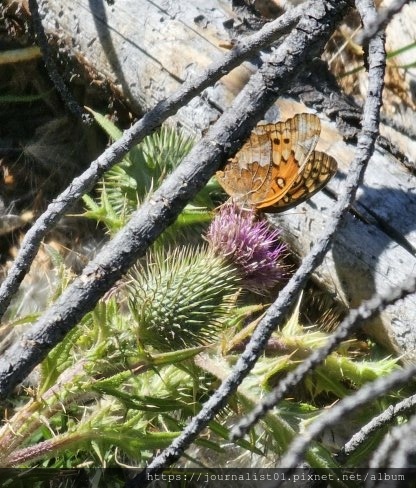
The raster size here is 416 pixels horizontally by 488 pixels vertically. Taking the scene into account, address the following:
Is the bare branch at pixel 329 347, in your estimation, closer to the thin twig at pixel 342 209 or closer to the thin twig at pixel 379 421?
the thin twig at pixel 342 209

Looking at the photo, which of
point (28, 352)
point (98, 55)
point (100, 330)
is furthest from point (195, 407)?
point (98, 55)

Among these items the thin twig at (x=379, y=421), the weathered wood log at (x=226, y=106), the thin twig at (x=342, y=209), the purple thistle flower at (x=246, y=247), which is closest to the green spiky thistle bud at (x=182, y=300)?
the purple thistle flower at (x=246, y=247)

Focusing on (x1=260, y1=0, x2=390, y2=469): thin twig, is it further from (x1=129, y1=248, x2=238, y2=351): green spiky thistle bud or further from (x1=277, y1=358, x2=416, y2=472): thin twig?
(x1=129, y1=248, x2=238, y2=351): green spiky thistle bud

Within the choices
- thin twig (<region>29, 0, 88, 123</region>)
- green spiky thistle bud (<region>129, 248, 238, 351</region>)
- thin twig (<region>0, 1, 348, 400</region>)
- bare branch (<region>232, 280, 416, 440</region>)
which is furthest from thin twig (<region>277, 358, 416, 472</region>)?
thin twig (<region>29, 0, 88, 123</region>)

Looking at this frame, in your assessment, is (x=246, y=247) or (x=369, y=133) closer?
(x=369, y=133)

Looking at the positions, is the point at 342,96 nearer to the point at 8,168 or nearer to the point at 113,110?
the point at 113,110

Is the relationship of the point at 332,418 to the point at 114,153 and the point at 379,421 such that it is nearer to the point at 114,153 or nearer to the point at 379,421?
the point at 379,421

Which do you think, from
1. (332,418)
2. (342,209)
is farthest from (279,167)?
(332,418)
